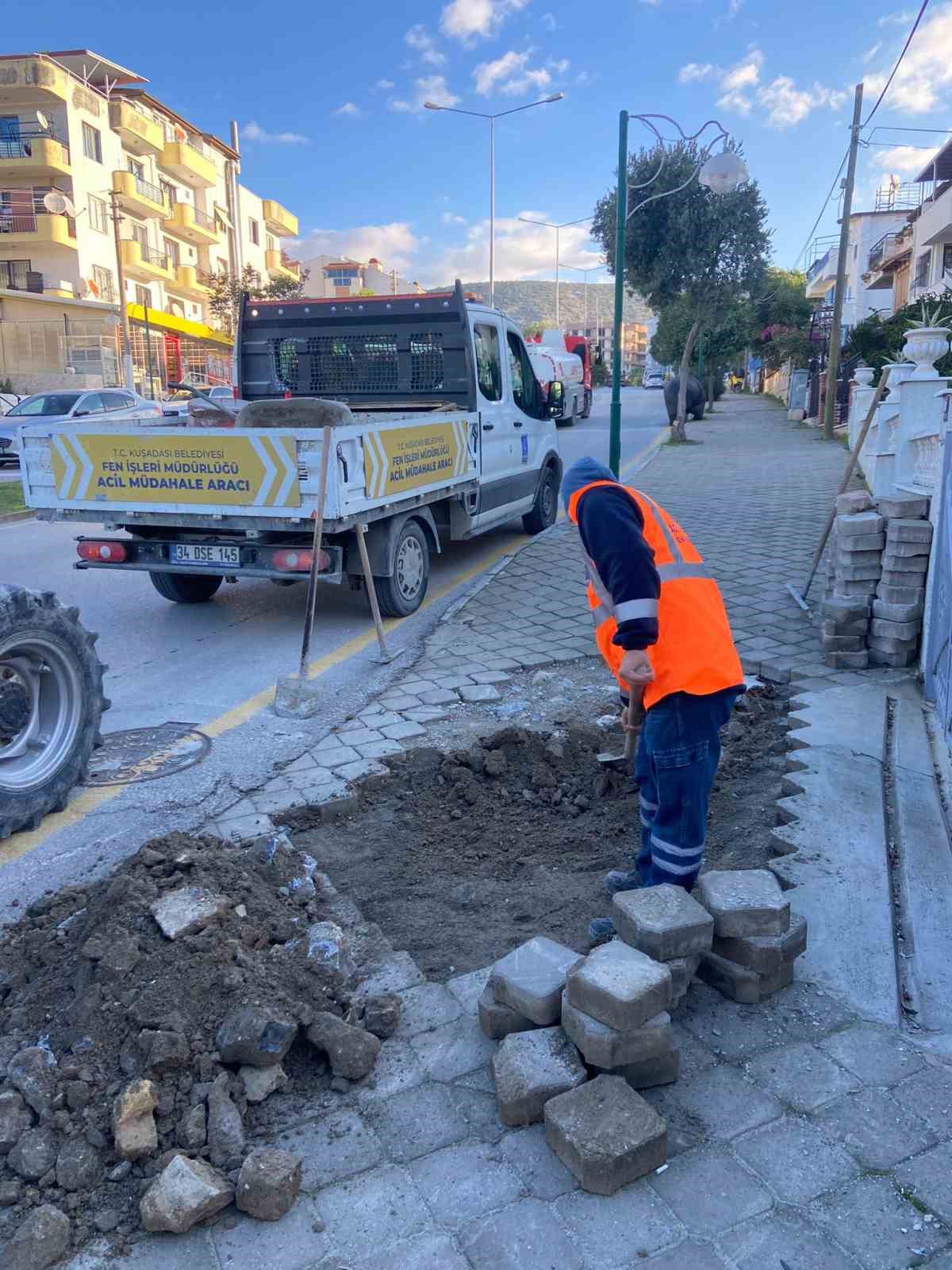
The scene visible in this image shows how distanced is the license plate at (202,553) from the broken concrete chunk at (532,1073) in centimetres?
482

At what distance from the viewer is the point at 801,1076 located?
2562mm

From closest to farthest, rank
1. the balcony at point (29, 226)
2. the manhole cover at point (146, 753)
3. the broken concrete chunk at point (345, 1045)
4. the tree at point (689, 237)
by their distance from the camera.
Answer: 1. the broken concrete chunk at point (345, 1045)
2. the manhole cover at point (146, 753)
3. the tree at point (689, 237)
4. the balcony at point (29, 226)

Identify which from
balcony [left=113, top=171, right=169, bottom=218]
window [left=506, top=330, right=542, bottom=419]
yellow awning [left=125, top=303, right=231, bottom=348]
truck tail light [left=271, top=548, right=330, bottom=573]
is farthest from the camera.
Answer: balcony [left=113, top=171, right=169, bottom=218]

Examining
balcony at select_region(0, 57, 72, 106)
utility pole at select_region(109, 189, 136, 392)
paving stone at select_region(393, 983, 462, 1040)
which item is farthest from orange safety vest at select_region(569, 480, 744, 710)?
balcony at select_region(0, 57, 72, 106)

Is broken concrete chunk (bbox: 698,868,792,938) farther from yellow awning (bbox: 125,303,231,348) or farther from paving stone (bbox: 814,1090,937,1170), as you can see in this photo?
yellow awning (bbox: 125,303,231,348)

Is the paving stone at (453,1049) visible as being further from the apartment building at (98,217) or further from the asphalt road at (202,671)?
the apartment building at (98,217)

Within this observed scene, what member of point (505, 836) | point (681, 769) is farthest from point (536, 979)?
point (505, 836)

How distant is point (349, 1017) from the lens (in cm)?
278

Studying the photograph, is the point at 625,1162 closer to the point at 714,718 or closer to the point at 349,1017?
the point at 349,1017

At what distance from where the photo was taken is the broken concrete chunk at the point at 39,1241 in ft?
6.79

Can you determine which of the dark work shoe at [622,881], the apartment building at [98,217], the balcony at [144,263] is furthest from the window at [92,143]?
the dark work shoe at [622,881]

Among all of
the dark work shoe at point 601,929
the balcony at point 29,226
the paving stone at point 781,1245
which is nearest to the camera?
the paving stone at point 781,1245

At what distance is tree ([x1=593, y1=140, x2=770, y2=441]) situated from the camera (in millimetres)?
21938

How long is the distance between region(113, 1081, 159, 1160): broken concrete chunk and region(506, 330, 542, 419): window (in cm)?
830
